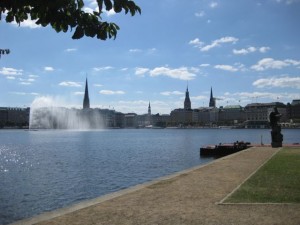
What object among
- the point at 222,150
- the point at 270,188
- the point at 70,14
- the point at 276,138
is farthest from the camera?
the point at 222,150

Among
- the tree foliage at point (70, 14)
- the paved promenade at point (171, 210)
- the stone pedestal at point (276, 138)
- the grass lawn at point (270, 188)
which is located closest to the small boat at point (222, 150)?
the stone pedestal at point (276, 138)

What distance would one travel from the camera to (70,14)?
19.8 ft

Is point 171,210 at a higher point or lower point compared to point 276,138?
lower

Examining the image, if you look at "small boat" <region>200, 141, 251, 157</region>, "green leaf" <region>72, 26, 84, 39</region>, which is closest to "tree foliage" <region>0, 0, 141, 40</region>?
"green leaf" <region>72, 26, 84, 39</region>

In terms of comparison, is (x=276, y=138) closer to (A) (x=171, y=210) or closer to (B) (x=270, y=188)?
(B) (x=270, y=188)

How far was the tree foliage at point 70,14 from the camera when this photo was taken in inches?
222

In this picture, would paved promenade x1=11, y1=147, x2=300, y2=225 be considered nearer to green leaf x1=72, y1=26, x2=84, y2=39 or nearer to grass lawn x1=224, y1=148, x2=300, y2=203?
grass lawn x1=224, y1=148, x2=300, y2=203

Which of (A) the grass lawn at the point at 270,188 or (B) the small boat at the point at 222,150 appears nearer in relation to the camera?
(A) the grass lawn at the point at 270,188

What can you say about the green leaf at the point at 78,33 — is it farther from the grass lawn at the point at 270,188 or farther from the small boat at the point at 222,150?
the small boat at the point at 222,150

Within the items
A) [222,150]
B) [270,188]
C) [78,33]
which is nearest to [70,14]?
[78,33]

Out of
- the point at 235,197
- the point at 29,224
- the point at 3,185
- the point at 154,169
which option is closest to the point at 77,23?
the point at 29,224

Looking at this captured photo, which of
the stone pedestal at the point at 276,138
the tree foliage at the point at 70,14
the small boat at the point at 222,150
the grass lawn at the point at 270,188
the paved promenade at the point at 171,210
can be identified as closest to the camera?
the tree foliage at the point at 70,14

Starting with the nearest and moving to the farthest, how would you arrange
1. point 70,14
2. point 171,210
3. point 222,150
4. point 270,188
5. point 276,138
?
1. point 70,14
2. point 171,210
3. point 270,188
4. point 276,138
5. point 222,150

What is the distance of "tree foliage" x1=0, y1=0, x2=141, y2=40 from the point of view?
18.5 feet
